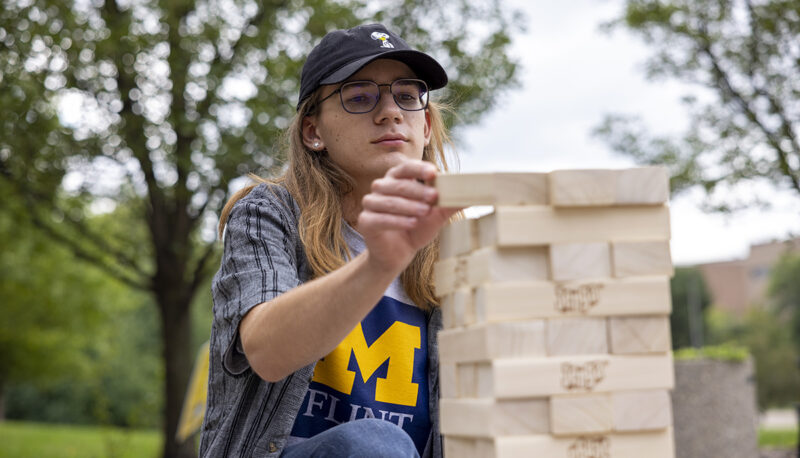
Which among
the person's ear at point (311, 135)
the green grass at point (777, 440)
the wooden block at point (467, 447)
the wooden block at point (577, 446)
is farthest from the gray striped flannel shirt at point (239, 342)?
the green grass at point (777, 440)

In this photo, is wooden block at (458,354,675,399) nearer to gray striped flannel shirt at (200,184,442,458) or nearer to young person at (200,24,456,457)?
young person at (200,24,456,457)

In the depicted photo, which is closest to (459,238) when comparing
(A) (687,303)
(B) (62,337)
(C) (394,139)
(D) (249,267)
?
(D) (249,267)

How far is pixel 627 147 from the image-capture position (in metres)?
10.1

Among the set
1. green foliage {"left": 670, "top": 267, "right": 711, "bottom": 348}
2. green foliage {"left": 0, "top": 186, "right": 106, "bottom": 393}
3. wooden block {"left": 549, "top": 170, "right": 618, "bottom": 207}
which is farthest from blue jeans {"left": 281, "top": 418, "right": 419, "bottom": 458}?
green foliage {"left": 670, "top": 267, "right": 711, "bottom": 348}

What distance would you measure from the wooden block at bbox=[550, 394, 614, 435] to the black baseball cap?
1303 mm

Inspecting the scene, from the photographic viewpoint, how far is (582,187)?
1.77 m

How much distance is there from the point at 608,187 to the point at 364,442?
2.80 ft

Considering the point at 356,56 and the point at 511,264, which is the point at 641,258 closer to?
the point at 511,264

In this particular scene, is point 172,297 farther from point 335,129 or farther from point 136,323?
point 136,323

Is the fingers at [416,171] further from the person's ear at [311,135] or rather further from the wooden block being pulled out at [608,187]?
the person's ear at [311,135]

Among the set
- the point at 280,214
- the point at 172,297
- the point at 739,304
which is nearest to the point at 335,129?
the point at 280,214

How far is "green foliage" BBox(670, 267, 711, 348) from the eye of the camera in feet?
139

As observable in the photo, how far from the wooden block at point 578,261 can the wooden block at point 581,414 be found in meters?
0.25

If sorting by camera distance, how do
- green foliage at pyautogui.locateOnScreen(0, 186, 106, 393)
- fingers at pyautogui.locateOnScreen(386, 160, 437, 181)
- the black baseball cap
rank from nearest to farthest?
fingers at pyautogui.locateOnScreen(386, 160, 437, 181), the black baseball cap, green foliage at pyautogui.locateOnScreen(0, 186, 106, 393)
